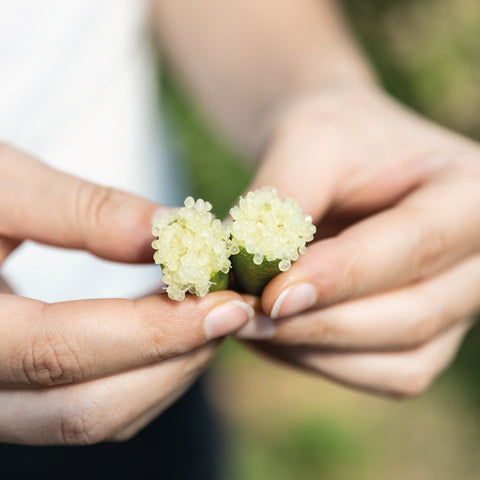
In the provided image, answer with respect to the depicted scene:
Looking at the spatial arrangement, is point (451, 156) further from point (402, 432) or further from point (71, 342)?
point (402, 432)

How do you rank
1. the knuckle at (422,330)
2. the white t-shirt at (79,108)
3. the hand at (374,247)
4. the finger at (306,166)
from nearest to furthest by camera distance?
the hand at (374,247)
the finger at (306,166)
the knuckle at (422,330)
the white t-shirt at (79,108)

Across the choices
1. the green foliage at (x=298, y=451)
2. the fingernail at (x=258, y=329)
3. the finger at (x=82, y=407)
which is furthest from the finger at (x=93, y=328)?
the green foliage at (x=298, y=451)

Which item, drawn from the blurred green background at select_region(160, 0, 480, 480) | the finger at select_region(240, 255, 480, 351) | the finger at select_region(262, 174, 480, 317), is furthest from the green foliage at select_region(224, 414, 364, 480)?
the finger at select_region(262, 174, 480, 317)

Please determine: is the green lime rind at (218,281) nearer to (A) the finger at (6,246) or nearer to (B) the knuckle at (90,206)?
(B) the knuckle at (90,206)

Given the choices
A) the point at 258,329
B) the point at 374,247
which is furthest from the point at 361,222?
the point at 258,329

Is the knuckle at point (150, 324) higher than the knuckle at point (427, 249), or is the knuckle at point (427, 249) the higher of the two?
the knuckle at point (427, 249)

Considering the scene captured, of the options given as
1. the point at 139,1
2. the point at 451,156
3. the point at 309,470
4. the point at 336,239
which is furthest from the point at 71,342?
the point at 309,470

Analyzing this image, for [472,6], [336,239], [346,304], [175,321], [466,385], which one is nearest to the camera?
[175,321]
